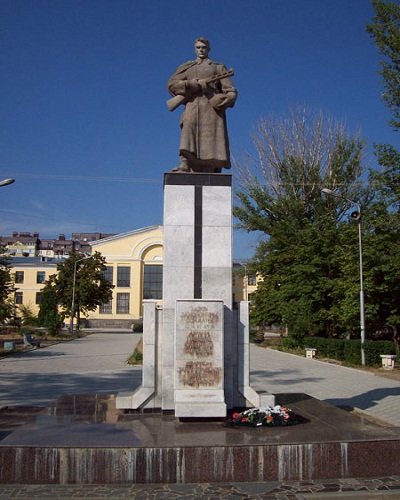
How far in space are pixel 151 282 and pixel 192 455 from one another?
184ft

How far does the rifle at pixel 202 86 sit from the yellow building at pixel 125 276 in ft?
169

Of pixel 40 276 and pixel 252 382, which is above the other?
pixel 40 276

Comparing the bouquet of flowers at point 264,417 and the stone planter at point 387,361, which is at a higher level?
the bouquet of flowers at point 264,417

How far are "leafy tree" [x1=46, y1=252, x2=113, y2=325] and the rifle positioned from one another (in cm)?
3668

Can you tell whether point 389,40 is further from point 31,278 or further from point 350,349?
point 31,278

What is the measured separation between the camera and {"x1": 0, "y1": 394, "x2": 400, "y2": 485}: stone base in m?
5.46

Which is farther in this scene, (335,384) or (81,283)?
(81,283)

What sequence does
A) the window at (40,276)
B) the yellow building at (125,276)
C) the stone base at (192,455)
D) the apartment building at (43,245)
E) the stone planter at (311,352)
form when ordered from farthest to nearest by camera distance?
1. the apartment building at (43,245)
2. the window at (40,276)
3. the yellow building at (125,276)
4. the stone planter at (311,352)
5. the stone base at (192,455)

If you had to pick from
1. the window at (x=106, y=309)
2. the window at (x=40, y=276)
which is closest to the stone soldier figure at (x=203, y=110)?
the window at (x=106, y=309)

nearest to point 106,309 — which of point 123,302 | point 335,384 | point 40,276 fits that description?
point 123,302

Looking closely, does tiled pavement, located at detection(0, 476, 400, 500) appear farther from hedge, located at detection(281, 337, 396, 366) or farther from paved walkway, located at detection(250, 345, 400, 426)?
hedge, located at detection(281, 337, 396, 366)

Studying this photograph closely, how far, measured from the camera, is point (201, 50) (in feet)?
29.1

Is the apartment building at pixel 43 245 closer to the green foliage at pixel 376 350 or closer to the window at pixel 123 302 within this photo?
the window at pixel 123 302

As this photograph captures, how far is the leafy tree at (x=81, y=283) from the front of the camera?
44.8 meters
